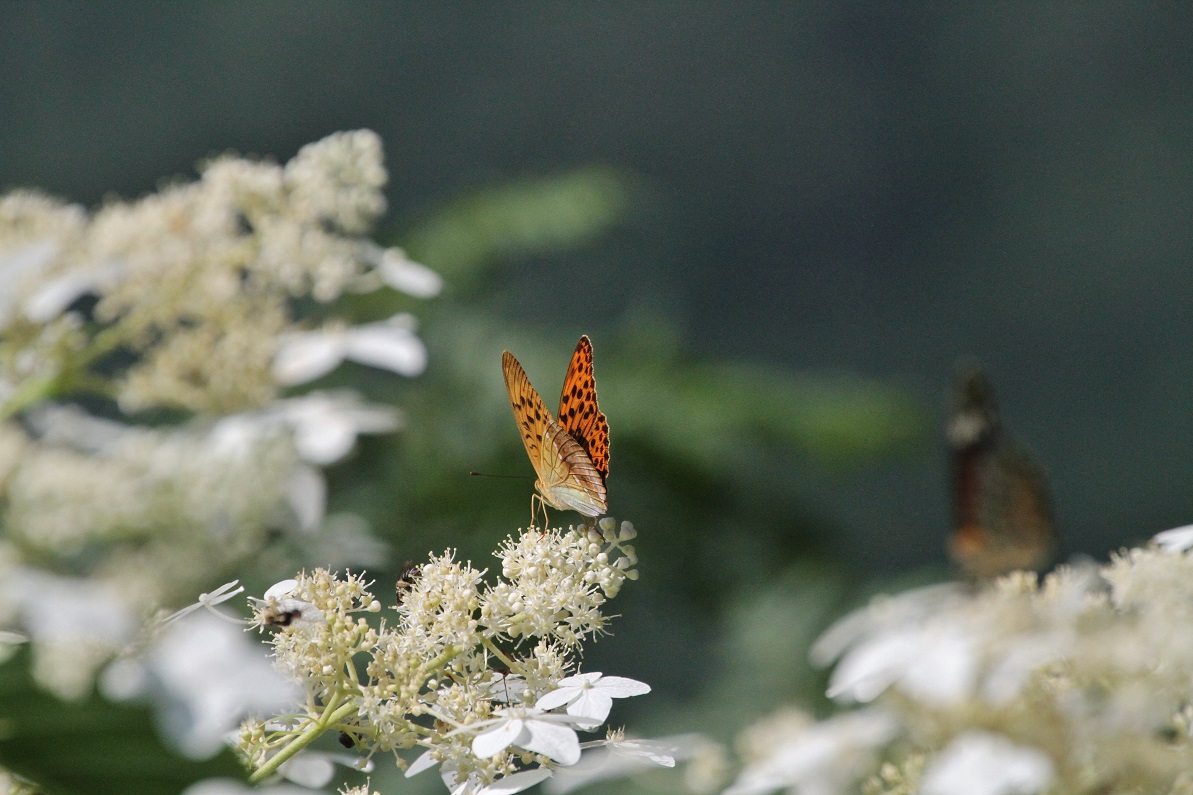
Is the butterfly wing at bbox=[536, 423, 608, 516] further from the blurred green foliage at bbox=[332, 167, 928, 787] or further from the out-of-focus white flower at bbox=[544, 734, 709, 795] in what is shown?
the blurred green foliage at bbox=[332, 167, 928, 787]

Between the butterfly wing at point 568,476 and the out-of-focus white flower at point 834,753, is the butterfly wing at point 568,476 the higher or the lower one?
the higher one

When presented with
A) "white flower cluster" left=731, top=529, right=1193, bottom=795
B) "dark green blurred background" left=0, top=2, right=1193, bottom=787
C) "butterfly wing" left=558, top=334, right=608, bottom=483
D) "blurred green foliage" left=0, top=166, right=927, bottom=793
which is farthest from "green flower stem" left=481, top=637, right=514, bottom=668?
"dark green blurred background" left=0, top=2, right=1193, bottom=787

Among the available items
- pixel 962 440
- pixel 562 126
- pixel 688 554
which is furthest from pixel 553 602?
pixel 562 126

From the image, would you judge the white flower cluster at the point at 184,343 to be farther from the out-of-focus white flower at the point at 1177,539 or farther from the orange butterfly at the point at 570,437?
→ the out-of-focus white flower at the point at 1177,539

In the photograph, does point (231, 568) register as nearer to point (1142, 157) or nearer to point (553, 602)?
point (553, 602)

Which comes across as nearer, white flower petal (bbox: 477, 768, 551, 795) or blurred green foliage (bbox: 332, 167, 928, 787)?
white flower petal (bbox: 477, 768, 551, 795)

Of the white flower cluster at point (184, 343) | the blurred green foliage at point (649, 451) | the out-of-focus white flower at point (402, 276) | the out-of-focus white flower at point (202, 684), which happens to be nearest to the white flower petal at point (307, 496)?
the white flower cluster at point (184, 343)

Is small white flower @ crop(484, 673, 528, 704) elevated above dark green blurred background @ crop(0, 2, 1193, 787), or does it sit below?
below
